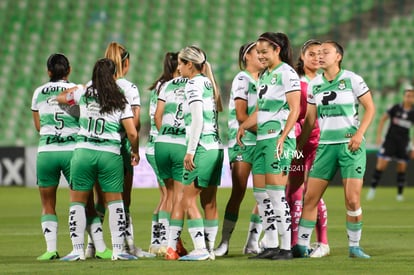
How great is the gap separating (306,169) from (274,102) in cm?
140

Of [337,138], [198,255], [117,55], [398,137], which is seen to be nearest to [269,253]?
[198,255]

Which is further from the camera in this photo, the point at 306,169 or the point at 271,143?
the point at 306,169

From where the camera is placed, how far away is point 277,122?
10211mm

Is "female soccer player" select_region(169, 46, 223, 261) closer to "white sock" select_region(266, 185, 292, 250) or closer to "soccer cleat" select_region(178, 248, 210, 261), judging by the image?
"soccer cleat" select_region(178, 248, 210, 261)

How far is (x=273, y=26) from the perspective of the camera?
105 feet

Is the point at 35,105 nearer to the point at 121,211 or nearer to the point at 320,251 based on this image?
the point at 121,211

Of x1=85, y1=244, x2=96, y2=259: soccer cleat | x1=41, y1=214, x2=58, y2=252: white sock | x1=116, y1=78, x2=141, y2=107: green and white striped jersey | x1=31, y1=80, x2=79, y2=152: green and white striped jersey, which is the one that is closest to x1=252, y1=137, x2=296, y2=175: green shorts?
x1=116, y1=78, x2=141, y2=107: green and white striped jersey

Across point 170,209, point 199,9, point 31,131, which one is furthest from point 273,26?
point 170,209

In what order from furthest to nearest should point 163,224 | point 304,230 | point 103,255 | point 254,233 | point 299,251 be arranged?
point 163,224 < point 254,233 < point 103,255 < point 299,251 < point 304,230

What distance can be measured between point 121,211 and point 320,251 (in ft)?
7.05

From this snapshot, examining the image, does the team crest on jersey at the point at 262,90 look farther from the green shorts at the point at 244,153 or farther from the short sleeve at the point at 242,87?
the green shorts at the point at 244,153

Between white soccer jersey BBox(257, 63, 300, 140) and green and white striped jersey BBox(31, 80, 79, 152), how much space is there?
2024mm

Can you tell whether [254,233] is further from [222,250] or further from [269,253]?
[269,253]

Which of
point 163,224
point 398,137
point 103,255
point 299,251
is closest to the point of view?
point 299,251
